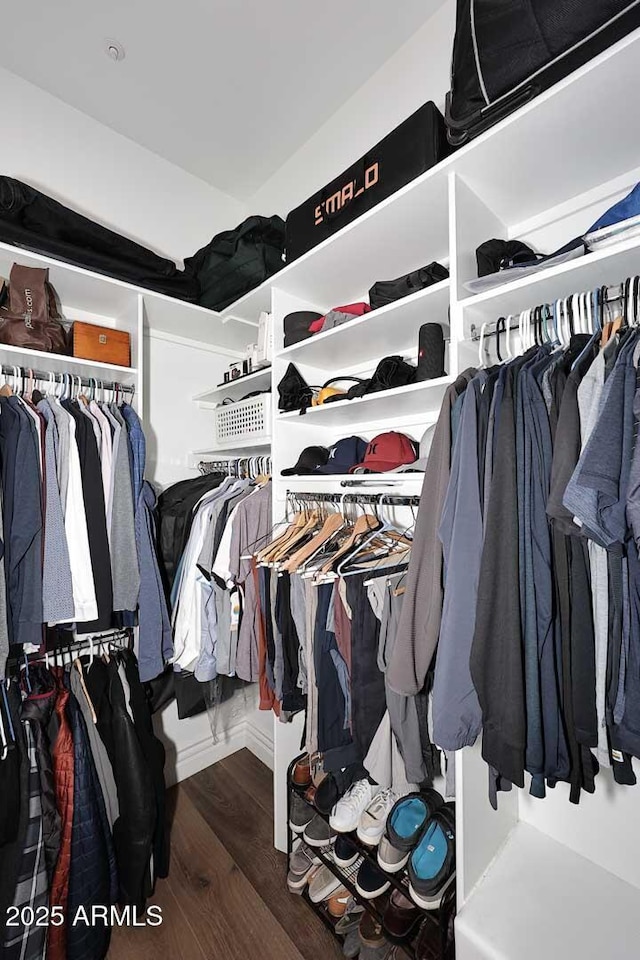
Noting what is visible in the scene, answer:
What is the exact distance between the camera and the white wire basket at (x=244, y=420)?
1800 millimetres

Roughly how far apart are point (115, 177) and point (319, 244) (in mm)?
1345

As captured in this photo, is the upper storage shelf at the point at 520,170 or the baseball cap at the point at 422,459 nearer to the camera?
the upper storage shelf at the point at 520,170

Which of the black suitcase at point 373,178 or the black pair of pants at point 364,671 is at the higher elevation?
the black suitcase at point 373,178

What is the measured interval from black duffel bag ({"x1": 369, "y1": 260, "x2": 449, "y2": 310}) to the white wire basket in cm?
60

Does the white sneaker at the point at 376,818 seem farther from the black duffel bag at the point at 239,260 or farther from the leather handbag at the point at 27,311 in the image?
the black duffel bag at the point at 239,260

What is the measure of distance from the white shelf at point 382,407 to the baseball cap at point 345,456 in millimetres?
114

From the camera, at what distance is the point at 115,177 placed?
6.64ft

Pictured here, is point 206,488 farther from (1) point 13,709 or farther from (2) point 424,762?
(2) point 424,762

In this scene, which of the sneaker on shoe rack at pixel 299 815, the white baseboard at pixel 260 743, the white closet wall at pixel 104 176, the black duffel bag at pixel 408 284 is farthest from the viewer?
the white baseboard at pixel 260 743

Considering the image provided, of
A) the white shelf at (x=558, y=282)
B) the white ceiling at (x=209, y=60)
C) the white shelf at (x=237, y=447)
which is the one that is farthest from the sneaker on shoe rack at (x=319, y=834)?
the white ceiling at (x=209, y=60)

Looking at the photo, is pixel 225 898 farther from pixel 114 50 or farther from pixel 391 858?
pixel 114 50

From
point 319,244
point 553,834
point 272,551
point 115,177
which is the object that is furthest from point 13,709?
point 115,177

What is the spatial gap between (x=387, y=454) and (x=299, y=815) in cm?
139

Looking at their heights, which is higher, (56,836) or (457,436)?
(457,436)
